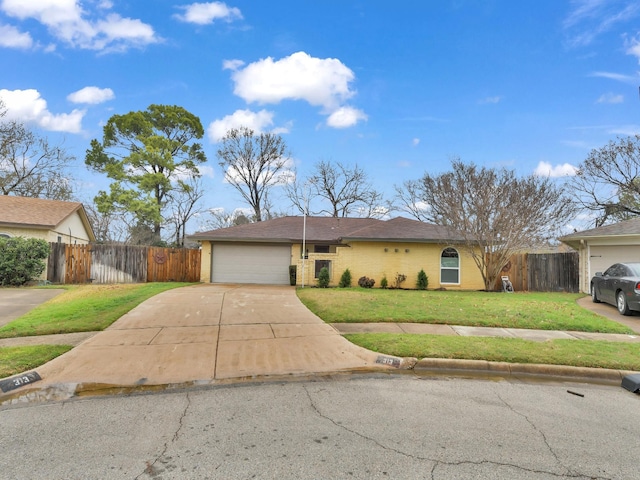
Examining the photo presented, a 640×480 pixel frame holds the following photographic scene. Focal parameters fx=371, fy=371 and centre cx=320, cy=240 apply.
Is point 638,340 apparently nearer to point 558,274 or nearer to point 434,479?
point 434,479

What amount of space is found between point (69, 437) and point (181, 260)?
54.9 ft

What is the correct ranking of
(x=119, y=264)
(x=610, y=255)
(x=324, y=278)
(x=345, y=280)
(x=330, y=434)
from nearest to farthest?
(x=330, y=434)
(x=610, y=255)
(x=324, y=278)
(x=345, y=280)
(x=119, y=264)

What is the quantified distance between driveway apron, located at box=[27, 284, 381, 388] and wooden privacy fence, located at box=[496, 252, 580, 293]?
43.7ft

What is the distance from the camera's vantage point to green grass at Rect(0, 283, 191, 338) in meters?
7.68

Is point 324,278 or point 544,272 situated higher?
point 544,272

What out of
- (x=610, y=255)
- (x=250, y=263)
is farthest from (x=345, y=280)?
(x=610, y=255)

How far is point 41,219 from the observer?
1881 centimetres

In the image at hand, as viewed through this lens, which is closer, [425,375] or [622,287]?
[425,375]

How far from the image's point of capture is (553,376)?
5.70 metres

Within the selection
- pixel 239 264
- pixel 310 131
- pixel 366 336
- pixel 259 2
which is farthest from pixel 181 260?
pixel 366 336

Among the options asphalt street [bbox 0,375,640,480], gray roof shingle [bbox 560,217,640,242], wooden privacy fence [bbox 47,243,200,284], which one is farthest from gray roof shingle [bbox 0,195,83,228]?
gray roof shingle [bbox 560,217,640,242]

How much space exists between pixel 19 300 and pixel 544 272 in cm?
2150

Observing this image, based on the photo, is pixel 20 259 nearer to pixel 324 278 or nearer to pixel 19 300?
pixel 19 300

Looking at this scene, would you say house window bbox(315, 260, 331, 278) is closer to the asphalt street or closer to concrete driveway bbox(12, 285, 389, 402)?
concrete driveway bbox(12, 285, 389, 402)
